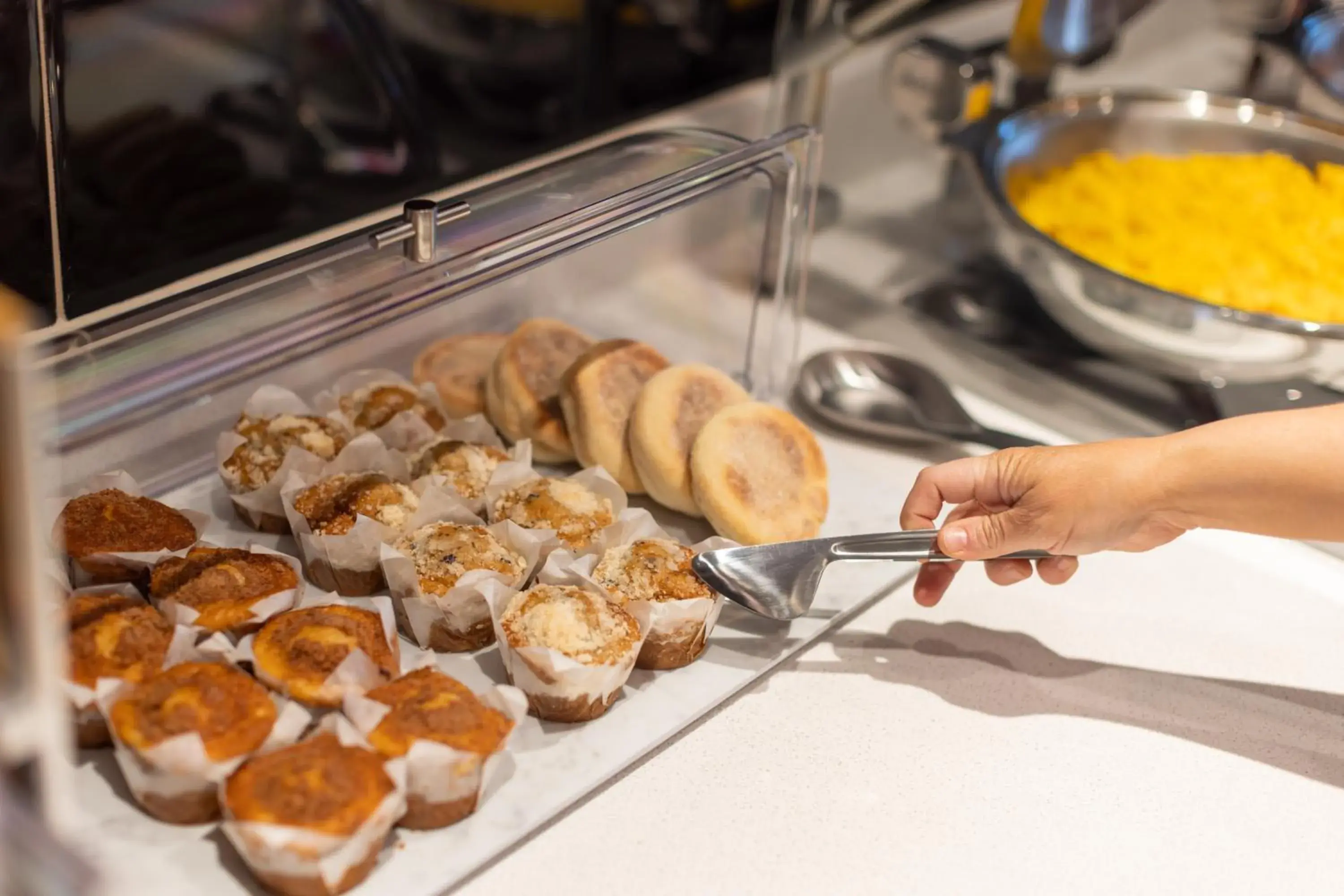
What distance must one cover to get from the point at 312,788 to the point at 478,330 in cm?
57

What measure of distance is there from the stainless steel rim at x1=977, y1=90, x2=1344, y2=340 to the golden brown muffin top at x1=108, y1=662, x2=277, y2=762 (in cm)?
80

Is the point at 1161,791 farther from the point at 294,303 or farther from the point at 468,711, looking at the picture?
the point at 294,303

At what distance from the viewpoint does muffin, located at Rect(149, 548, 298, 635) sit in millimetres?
797

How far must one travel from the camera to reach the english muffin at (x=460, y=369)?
1.09 meters

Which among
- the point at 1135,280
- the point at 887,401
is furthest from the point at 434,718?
the point at 1135,280

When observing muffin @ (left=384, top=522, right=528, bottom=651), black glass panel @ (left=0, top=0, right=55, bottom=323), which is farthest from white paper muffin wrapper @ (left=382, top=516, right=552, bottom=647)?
black glass panel @ (left=0, top=0, right=55, bottom=323)

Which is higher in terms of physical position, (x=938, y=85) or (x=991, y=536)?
(x=938, y=85)

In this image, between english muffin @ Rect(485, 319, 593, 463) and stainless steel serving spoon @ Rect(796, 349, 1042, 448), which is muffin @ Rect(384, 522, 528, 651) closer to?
english muffin @ Rect(485, 319, 593, 463)

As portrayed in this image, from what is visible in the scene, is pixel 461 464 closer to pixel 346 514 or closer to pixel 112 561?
pixel 346 514

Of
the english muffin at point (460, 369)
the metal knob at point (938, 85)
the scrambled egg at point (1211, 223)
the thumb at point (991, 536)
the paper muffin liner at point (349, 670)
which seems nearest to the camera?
the paper muffin liner at point (349, 670)

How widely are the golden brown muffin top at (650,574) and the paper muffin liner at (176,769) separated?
24 centimetres

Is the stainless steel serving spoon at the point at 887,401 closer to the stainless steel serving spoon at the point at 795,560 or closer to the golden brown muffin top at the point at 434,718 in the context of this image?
the stainless steel serving spoon at the point at 795,560

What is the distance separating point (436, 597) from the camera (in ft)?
2.73

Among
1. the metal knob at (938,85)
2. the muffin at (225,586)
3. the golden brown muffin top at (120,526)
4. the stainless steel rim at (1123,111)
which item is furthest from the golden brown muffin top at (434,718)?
the metal knob at (938,85)
